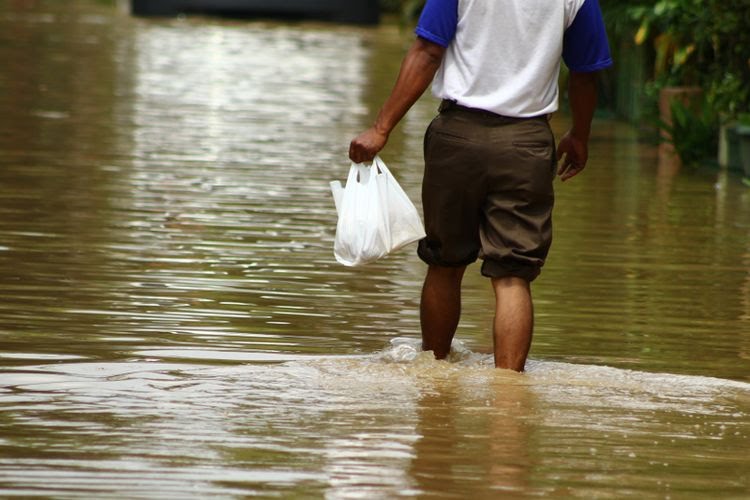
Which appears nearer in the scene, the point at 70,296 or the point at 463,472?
the point at 463,472

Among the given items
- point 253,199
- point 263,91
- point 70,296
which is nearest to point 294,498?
point 70,296

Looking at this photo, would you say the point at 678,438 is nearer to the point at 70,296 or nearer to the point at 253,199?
the point at 70,296

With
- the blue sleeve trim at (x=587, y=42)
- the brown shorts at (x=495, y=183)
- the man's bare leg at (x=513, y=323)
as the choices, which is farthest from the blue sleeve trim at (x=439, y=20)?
the man's bare leg at (x=513, y=323)

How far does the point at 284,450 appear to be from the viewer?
4.39m

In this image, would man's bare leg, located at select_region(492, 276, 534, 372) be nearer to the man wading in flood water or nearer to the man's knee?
the man wading in flood water

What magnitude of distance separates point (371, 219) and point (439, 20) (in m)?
0.67

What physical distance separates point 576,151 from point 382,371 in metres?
0.99

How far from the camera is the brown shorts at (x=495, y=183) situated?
5.35m

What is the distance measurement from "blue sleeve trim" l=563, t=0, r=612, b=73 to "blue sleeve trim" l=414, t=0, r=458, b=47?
16.3 inches

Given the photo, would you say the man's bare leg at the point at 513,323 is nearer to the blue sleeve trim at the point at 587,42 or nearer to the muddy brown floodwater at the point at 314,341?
the muddy brown floodwater at the point at 314,341

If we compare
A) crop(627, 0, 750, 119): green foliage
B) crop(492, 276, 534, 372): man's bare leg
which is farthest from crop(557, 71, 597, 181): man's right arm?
crop(627, 0, 750, 119): green foliage

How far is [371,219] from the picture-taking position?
549cm

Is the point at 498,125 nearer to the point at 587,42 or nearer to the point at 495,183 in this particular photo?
the point at 495,183

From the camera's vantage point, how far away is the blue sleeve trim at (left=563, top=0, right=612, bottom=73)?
539 centimetres
